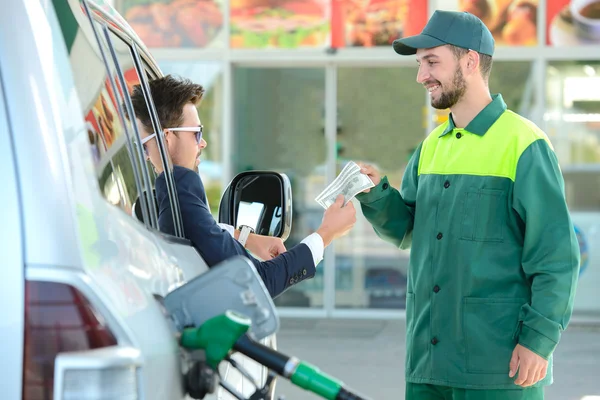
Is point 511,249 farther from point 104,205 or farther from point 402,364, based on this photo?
point 402,364

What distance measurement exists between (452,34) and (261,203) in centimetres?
91

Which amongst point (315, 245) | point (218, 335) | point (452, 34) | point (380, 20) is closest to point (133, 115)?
point (315, 245)

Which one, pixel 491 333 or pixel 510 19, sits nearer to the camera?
pixel 491 333

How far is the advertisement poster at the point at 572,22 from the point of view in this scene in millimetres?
10422

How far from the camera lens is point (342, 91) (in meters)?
11.0

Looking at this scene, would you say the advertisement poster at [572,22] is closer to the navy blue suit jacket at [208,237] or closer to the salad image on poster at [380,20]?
the salad image on poster at [380,20]

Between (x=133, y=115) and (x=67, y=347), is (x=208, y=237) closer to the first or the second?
(x=133, y=115)

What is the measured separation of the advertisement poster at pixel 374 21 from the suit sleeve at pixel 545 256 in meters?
7.78

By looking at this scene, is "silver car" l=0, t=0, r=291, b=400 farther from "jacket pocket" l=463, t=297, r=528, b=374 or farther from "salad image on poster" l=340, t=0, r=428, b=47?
"salad image on poster" l=340, t=0, r=428, b=47

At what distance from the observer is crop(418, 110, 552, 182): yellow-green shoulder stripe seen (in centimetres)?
320

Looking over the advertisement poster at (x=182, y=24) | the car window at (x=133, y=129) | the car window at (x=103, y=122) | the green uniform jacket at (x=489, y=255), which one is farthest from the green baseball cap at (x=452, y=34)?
the advertisement poster at (x=182, y=24)

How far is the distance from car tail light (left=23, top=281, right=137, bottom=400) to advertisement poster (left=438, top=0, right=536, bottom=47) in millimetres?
9489

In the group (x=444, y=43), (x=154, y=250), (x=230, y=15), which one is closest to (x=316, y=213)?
(x=230, y=15)

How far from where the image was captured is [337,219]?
10.7 ft
